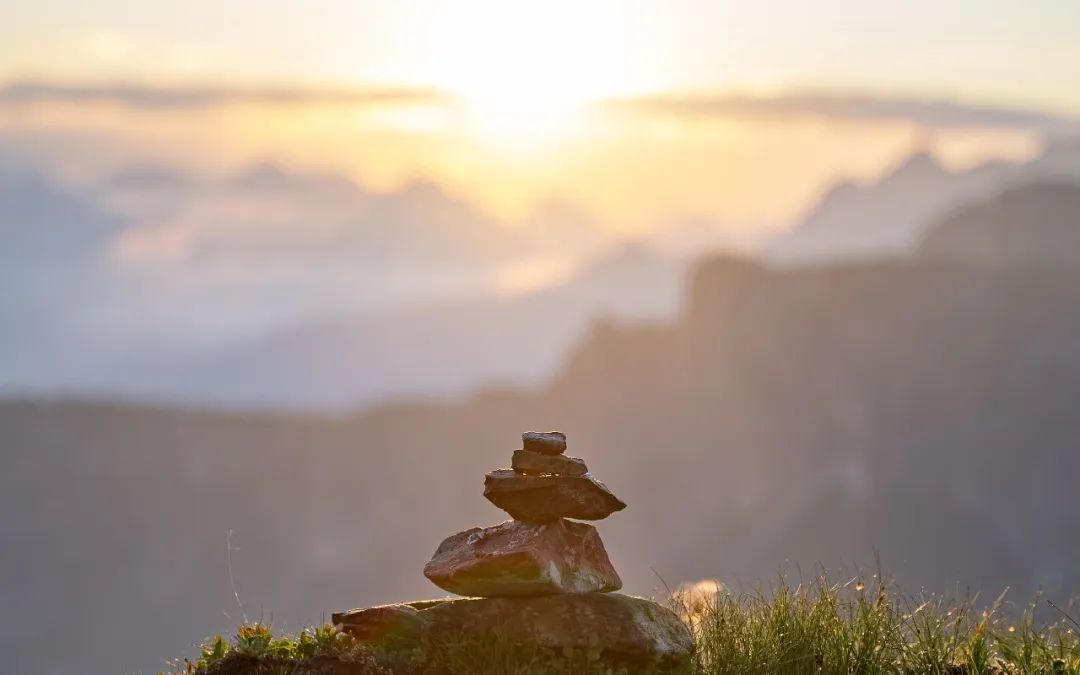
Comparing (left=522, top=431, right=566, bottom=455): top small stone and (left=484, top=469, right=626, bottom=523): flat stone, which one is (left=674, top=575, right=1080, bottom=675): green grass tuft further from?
(left=522, top=431, right=566, bottom=455): top small stone

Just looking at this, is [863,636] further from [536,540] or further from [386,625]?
[386,625]

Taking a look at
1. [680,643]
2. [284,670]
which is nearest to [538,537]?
[680,643]

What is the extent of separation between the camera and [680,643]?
52.3ft

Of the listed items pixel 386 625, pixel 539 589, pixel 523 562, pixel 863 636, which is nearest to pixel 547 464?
pixel 523 562

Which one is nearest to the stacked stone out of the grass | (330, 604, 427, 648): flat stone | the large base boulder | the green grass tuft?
the large base boulder

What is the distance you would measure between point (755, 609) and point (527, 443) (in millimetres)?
3818

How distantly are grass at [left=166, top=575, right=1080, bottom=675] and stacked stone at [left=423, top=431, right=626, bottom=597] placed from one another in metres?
0.88

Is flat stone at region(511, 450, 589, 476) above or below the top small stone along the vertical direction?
below

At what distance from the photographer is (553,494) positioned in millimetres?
16281

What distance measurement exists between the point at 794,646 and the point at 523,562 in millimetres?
3654

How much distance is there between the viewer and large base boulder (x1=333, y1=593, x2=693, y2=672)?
15547 mm

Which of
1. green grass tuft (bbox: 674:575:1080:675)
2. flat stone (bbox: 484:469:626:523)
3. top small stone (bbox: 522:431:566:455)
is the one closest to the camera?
green grass tuft (bbox: 674:575:1080:675)

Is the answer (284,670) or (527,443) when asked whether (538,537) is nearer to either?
(527,443)

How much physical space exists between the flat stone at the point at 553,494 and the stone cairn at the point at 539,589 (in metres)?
0.01
